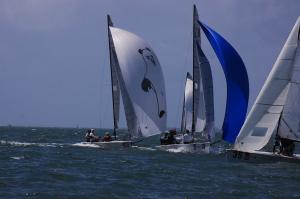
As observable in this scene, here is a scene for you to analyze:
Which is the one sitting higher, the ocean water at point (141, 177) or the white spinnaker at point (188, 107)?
the white spinnaker at point (188, 107)

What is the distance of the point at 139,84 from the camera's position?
33.9 m

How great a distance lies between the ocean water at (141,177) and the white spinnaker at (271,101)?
4.16ft

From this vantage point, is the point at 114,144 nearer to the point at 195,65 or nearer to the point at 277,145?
the point at 195,65

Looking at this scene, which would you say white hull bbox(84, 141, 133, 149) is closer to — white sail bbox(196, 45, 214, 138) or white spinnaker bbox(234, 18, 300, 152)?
white sail bbox(196, 45, 214, 138)

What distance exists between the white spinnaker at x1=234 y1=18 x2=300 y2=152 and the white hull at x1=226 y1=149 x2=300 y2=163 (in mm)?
308

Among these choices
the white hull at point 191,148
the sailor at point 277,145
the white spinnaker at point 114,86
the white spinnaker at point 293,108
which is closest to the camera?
the white spinnaker at point 293,108

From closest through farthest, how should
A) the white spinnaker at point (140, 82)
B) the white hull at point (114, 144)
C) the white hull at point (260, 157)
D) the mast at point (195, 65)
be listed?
the white hull at point (260, 157)
the white hull at point (114, 144)
the mast at point (195, 65)
the white spinnaker at point (140, 82)

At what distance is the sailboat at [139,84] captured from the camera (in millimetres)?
33906

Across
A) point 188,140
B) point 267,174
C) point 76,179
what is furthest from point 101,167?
point 188,140

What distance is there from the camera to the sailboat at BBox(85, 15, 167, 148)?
33.9m

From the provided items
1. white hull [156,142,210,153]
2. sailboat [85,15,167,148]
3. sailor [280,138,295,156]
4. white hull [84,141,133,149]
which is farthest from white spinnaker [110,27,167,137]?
sailor [280,138,295,156]

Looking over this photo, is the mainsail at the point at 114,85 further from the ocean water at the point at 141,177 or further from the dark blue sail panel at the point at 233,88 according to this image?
the dark blue sail panel at the point at 233,88

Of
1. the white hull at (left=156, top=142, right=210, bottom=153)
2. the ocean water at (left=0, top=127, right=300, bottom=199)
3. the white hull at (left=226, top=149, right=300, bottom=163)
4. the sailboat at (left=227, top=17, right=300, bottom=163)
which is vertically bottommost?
the ocean water at (left=0, top=127, right=300, bottom=199)

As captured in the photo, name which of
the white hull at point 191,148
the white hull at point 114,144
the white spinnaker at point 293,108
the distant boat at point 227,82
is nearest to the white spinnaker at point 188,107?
the distant boat at point 227,82
